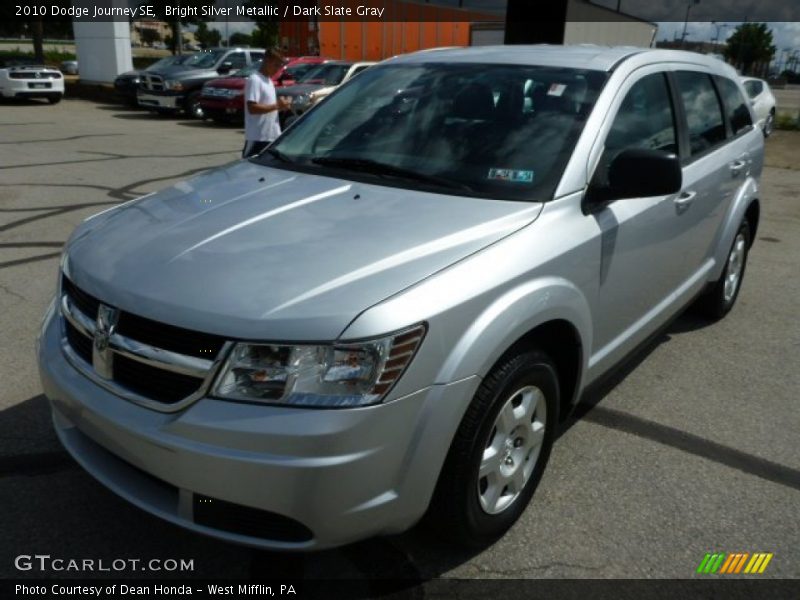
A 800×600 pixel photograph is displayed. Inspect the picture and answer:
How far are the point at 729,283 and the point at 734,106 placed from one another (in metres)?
1.19

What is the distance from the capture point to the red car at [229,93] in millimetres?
16641

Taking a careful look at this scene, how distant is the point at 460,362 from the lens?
2.21 m

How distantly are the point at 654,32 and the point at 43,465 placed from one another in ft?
77.1

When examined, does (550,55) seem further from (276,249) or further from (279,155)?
(276,249)

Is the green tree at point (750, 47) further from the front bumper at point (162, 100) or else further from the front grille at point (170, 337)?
the front grille at point (170, 337)

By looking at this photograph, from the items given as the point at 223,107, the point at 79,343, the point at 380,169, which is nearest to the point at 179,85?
the point at 223,107

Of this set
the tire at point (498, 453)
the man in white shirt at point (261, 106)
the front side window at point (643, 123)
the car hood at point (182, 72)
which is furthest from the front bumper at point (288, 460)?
the car hood at point (182, 72)

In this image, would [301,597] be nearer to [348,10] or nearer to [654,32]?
[654,32]

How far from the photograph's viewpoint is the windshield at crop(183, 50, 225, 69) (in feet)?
62.5

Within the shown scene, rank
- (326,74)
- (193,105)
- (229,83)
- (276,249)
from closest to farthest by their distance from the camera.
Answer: (276,249)
(326,74)
(229,83)
(193,105)

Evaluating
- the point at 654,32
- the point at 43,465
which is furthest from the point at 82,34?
the point at 43,465

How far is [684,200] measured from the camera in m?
3.69

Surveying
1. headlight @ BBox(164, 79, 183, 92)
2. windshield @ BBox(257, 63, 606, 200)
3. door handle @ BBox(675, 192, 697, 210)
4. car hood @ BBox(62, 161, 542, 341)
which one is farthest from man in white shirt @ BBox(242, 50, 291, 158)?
headlight @ BBox(164, 79, 183, 92)

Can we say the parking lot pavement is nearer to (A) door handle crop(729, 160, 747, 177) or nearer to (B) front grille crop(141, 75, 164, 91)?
(A) door handle crop(729, 160, 747, 177)
